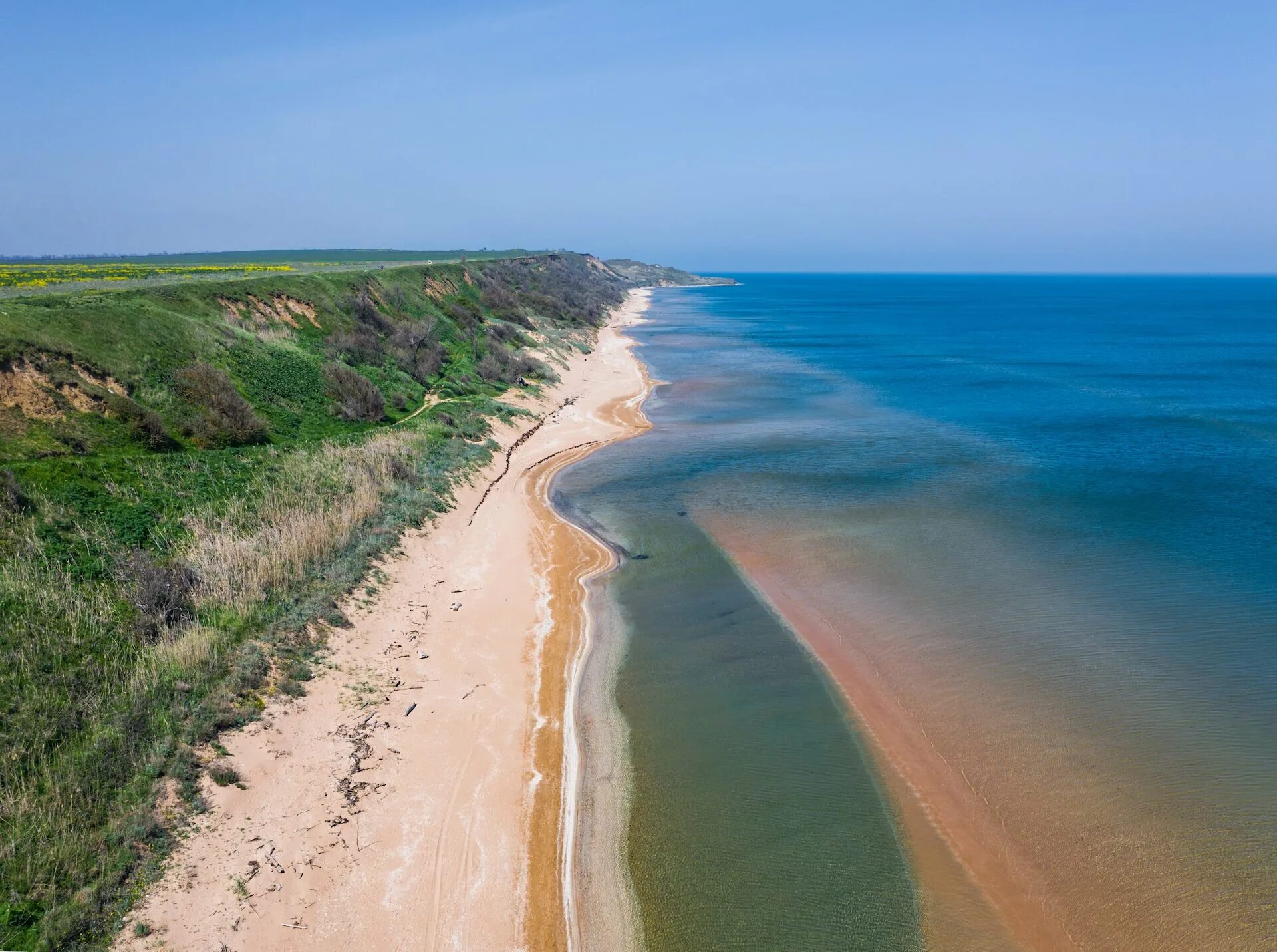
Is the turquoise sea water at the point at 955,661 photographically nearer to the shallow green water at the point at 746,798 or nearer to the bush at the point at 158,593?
the shallow green water at the point at 746,798

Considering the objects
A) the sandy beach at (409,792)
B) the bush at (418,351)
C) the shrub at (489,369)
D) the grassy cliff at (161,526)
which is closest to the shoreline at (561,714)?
the sandy beach at (409,792)

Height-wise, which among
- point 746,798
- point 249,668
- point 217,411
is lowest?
point 746,798

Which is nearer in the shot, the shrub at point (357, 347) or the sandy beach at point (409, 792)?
the sandy beach at point (409, 792)

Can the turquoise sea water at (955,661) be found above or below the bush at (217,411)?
below

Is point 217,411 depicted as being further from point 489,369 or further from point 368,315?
point 489,369

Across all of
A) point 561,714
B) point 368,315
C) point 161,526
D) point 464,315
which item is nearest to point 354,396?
point 368,315

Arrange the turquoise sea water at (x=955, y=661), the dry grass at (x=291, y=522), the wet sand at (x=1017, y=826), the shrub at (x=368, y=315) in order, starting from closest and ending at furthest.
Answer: the wet sand at (x=1017, y=826), the turquoise sea water at (x=955, y=661), the dry grass at (x=291, y=522), the shrub at (x=368, y=315)
